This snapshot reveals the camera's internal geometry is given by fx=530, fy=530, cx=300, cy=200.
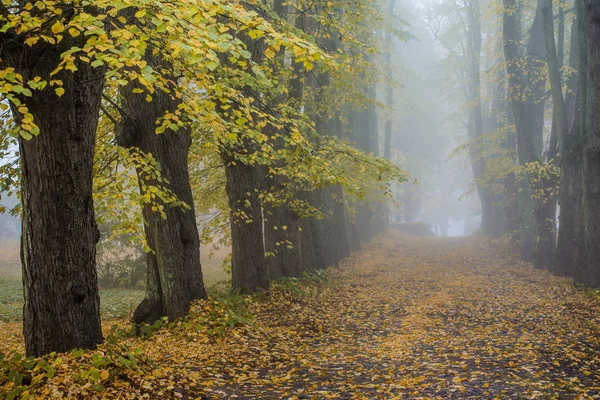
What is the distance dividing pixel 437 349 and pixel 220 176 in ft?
26.6

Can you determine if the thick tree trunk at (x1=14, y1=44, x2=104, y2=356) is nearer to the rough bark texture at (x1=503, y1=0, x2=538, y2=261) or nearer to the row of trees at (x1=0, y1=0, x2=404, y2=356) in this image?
the row of trees at (x1=0, y1=0, x2=404, y2=356)

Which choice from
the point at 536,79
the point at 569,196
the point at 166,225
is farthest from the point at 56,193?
the point at 536,79

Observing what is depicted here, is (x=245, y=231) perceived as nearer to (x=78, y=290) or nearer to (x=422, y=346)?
(x=422, y=346)

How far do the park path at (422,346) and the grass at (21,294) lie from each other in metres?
4.32

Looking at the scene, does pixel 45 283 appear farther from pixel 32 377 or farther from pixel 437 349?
pixel 437 349

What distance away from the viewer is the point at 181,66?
5.82 meters

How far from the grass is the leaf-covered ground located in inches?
118

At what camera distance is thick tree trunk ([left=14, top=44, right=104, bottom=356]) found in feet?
18.1

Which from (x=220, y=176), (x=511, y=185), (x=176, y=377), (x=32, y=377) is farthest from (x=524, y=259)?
(x=32, y=377)

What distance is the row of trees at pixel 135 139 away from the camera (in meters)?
4.83

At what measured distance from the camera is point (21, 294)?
16.7 m

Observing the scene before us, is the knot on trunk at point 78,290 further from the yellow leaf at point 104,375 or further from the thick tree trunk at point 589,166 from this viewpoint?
the thick tree trunk at point 589,166

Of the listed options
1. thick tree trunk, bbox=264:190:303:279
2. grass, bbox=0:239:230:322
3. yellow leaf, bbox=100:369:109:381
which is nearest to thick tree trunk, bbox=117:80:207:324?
grass, bbox=0:239:230:322

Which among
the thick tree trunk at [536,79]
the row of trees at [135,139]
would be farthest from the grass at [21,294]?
the thick tree trunk at [536,79]
